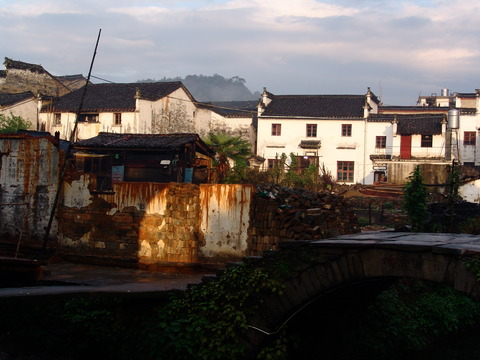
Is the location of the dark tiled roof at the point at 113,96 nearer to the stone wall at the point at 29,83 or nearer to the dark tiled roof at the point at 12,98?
the dark tiled roof at the point at 12,98

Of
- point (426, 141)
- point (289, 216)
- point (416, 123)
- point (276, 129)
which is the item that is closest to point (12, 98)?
point (276, 129)

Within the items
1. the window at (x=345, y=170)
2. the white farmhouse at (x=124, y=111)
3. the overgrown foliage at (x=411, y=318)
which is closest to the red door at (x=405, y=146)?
the window at (x=345, y=170)

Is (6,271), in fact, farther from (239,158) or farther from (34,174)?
(239,158)

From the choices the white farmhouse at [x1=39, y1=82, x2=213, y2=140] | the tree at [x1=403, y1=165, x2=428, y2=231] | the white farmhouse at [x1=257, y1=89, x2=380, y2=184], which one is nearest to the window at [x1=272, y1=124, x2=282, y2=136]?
the white farmhouse at [x1=257, y1=89, x2=380, y2=184]

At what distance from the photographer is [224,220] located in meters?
14.0

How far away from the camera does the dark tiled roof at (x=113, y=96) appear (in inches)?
1409

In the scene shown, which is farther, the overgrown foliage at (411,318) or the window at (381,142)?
the window at (381,142)

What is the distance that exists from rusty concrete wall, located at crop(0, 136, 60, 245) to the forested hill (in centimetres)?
7000

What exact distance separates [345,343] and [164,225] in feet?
17.3

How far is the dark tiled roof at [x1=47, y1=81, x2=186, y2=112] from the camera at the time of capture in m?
35.8

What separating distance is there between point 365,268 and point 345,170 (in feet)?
103

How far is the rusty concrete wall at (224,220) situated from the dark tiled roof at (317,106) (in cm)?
2670

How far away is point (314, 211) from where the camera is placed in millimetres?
12719

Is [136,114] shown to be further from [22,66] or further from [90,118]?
[22,66]
